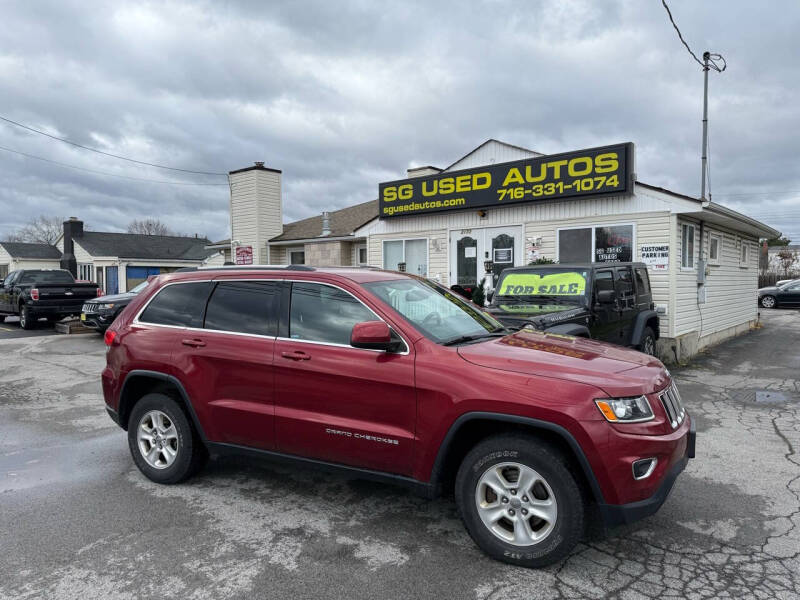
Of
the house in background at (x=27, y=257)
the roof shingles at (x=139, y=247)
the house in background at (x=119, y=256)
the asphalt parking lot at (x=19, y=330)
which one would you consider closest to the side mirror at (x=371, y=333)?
the asphalt parking lot at (x=19, y=330)

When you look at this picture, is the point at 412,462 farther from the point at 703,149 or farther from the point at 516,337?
the point at 703,149

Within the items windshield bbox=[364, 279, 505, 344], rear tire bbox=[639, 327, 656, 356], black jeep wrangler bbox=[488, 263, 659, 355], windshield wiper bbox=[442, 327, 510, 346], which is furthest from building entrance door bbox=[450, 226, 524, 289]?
windshield wiper bbox=[442, 327, 510, 346]

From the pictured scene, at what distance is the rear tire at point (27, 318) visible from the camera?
16.4 meters

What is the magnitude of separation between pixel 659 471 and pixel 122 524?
340cm

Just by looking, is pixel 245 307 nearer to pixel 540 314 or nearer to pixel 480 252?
pixel 540 314

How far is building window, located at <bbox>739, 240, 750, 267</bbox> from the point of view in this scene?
625 inches

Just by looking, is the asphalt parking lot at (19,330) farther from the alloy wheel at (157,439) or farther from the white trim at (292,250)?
the alloy wheel at (157,439)

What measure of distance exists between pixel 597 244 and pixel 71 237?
141 feet

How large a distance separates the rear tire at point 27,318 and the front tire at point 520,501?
56.4ft

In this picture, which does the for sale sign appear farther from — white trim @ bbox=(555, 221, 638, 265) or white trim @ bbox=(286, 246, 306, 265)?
white trim @ bbox=(555, 221, 638, 265)

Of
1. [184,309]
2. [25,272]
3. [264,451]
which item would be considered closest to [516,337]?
[264,451]

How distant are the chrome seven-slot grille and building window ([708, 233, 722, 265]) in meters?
10.5

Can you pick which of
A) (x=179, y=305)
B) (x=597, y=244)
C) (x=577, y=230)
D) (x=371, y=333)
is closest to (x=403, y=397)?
(x=371, y=333)

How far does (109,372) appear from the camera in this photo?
4746mm
